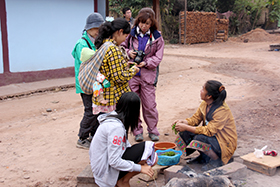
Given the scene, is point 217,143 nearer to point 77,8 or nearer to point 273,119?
point 273,119

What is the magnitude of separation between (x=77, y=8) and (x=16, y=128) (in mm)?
5141

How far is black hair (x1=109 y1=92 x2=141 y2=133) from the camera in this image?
257 centimetres

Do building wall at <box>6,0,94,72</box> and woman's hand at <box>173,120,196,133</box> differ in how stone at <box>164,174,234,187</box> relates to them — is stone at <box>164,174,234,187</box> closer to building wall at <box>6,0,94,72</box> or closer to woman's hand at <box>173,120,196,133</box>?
woman's hand at <box>173,120,196,133</box>

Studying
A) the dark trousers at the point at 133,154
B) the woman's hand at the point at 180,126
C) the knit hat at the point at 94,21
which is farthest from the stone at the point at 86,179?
the knit hat at the point at 94,21

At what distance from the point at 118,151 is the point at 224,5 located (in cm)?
2318

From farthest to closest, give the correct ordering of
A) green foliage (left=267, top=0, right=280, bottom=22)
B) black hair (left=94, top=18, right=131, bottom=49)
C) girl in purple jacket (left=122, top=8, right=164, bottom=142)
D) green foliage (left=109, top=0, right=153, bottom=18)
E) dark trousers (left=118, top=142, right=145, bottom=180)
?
green foliage (left=267, top=0, right=280, bottom=22) → green foliage (left=109, top=0, right=153, bottom=18) → girl in purple jacket (left=122, top=8, right=164, bottom=142) → black hair (left=94, top=18, right=131, bottom=49) → dark trousers (left=118, top=142, right=145, bottom=180)

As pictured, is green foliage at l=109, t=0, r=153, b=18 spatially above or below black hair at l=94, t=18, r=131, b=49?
above

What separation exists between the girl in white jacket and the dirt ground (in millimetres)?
533

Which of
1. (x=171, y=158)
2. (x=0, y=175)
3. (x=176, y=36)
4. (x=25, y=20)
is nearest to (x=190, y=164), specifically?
(x=171, y=158)

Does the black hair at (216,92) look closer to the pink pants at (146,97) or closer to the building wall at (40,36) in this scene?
the pink pants at (146,97)

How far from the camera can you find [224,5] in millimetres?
23016

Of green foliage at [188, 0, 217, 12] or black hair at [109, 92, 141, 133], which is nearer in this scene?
black hair at [109, 92, 141, 133]

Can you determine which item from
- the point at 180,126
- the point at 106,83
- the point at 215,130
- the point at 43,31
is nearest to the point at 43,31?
the point at 43,31

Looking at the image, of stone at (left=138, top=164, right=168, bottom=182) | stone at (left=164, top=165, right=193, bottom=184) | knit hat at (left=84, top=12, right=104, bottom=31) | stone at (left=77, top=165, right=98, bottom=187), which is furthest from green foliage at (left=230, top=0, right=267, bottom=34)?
stone at (left=77, top=165, right=98, bottom=187)
